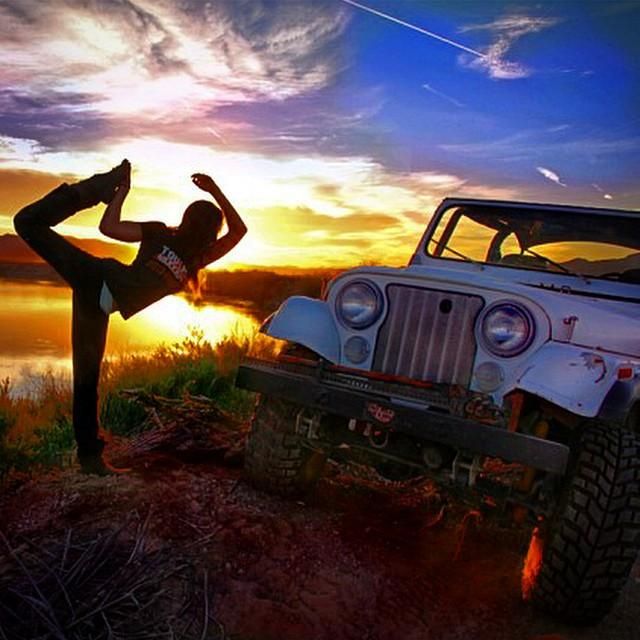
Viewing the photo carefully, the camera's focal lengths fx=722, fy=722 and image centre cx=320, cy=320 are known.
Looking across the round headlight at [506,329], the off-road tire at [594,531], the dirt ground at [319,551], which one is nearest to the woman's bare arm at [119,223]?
the dirt ground at [319,551]

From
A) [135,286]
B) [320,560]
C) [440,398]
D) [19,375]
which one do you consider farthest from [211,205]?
[19,375]

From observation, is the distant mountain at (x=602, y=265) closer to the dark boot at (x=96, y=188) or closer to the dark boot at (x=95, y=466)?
the dark boot at (x=96, y=188)

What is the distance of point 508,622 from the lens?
3.42m

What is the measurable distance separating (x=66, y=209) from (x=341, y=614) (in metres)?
2.54

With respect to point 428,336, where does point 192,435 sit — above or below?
below

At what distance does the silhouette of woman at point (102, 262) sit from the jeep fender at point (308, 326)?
1.85 feet

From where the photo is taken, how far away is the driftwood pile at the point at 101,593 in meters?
2.53

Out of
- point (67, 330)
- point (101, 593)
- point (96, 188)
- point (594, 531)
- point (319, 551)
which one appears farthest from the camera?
point (67, 330)

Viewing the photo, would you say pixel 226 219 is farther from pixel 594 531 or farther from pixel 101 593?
pixel 594 531

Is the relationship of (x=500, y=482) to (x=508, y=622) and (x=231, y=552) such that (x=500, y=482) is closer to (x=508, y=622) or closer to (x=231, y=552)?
(x=508, y=622)

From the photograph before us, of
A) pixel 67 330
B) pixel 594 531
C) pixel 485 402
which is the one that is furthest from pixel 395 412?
pixel 67 330

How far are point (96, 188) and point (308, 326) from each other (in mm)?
1402

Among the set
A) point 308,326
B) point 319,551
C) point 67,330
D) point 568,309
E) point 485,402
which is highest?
point 568,309

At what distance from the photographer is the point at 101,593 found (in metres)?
2.68
